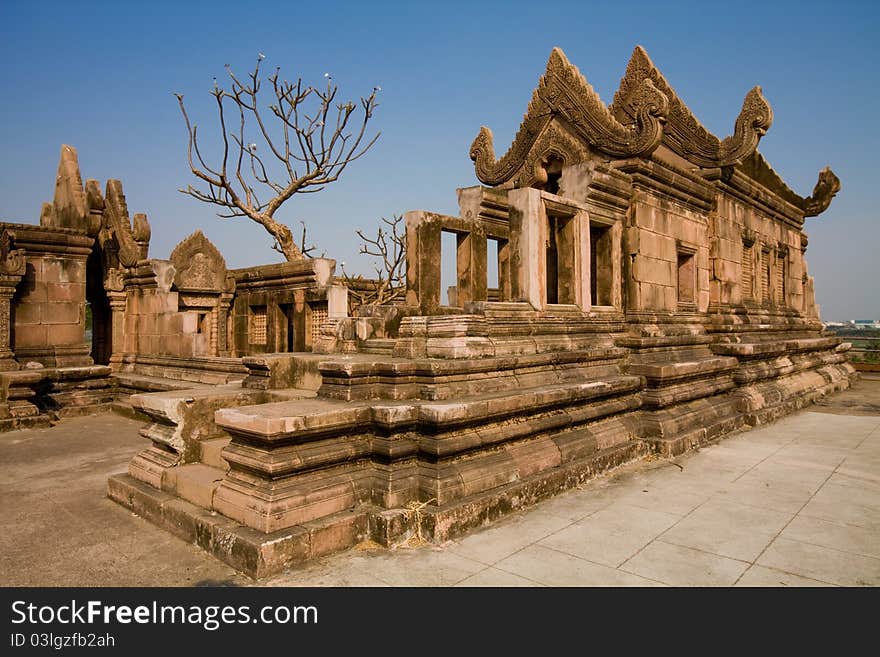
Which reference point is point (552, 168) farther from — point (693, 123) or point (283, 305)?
point (283, 305)

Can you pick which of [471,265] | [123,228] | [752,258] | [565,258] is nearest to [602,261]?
[565,258]

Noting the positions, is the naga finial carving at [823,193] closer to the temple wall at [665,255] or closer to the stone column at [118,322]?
the temple wall at [665,255]

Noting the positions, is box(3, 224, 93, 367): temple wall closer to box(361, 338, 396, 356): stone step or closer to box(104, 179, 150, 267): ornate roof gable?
box(104, 179, 150, 267): ornate roof gable

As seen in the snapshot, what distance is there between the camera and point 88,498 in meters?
4.93

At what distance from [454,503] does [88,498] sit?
3.25 metres

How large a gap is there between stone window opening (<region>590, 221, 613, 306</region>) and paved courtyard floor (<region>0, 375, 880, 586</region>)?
219 centimetres

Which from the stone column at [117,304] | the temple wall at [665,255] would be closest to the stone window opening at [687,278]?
the temple wall at [665,255]

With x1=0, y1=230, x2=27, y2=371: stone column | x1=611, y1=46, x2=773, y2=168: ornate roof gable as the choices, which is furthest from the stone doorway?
x1=611, y1=46, x2=773, y2=168: ornate roof gable

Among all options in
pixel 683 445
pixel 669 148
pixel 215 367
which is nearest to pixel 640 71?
pixel 669 148

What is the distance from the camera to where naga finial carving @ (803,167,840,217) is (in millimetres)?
13898

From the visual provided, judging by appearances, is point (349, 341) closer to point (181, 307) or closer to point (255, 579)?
point (255, 579)

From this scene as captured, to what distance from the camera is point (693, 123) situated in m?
8.91

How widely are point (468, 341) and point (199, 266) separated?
8.94 meters

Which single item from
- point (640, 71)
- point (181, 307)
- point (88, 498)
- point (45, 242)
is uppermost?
point (640, 71)
